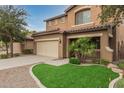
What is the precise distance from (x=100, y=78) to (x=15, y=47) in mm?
26137

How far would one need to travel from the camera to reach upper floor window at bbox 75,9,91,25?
24102mm

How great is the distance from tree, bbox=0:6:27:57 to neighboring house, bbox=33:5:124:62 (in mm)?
2780

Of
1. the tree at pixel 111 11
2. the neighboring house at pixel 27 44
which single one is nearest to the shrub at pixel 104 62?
the tree at pixel 111 11

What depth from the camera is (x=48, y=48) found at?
26.6 meters

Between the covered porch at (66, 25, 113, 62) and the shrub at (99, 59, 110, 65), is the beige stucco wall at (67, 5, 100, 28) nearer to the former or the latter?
the covered porch at (66, 25, 113, 62)

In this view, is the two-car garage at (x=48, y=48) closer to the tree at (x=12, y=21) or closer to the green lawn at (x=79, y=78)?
the tree at (x=12, y=21)

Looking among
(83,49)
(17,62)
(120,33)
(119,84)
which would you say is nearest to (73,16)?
(120,33)

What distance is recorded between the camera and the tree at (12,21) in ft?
89.5

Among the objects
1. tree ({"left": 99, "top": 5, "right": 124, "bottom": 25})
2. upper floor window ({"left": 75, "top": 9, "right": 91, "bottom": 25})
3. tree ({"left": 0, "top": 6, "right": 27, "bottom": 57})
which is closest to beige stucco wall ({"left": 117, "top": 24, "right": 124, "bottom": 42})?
upper floor window ({"left": 75, "top": 9, "right": 91, "bottom": 25})

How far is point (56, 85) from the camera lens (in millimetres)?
11000

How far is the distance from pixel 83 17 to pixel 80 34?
426 centimetres

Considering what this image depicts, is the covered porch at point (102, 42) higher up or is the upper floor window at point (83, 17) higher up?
the upper floor window at point (83, 17)

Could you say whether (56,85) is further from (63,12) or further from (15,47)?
(15,47)
